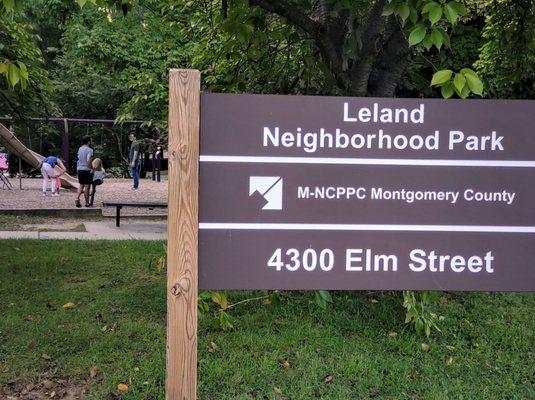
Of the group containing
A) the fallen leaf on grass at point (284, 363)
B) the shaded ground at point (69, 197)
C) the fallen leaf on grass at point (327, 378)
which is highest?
the shaded ground at point (69, 197)

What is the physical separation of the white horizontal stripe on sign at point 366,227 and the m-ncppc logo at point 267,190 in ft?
0.29

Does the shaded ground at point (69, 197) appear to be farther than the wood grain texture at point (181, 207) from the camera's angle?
Yes

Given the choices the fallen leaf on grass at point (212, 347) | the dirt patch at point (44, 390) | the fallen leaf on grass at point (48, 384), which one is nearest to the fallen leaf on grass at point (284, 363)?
the fallen leaf on grass at point (212, 347)

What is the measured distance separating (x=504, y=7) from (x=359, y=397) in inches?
177

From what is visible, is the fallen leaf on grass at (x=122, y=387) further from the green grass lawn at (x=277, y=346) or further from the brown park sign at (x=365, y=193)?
the brown park sign at (x=365, y=193)

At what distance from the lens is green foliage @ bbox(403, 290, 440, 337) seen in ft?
14.4

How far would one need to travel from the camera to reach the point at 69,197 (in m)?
17.3

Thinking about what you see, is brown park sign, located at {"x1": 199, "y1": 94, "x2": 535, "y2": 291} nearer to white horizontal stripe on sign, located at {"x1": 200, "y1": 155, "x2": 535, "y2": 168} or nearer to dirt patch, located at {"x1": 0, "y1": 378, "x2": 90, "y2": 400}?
white horizontal stripe on sign, located at {"x1": 200, "y1": 155, "x2": 535, "y2": 168}

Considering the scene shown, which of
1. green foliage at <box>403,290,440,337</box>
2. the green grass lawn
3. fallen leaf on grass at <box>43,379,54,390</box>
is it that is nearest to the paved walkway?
the green grass lawn

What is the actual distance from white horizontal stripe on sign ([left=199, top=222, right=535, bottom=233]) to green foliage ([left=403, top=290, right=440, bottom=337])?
162cm

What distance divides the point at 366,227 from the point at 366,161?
296 millimetres

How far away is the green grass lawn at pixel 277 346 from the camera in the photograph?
3865 millimetres

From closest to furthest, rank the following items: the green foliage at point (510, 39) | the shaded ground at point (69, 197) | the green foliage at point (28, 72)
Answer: the green foliage at point (510, 39) → the green foliage at point (28, 72) → the shaded ground at point (69, 197)

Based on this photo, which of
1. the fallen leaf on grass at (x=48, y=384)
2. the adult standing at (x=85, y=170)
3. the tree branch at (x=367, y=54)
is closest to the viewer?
the fallen leaf on grass at (x=48, y=384)
